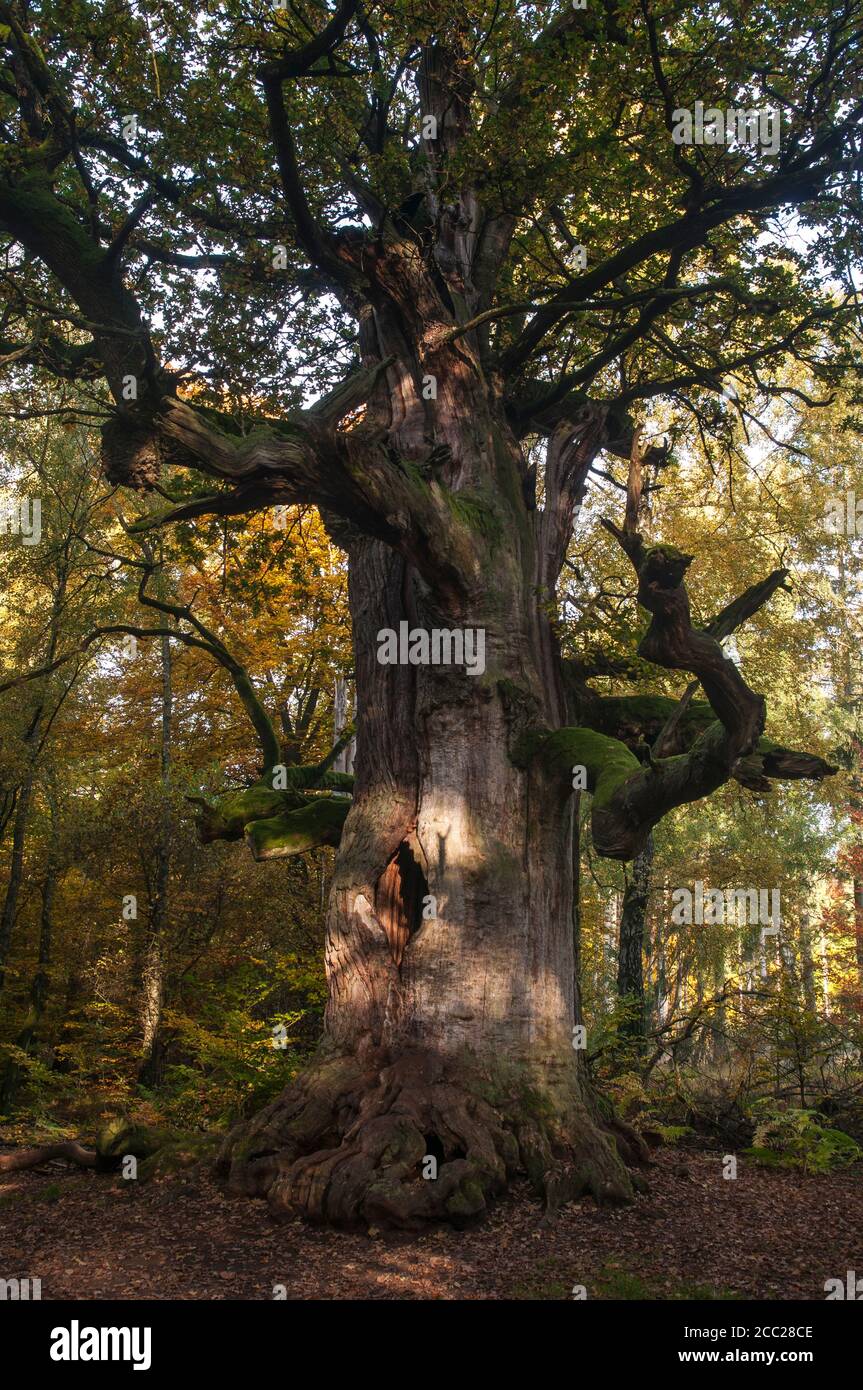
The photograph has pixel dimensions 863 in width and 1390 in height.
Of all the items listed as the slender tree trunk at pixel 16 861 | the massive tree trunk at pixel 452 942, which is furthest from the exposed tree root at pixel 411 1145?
the slender tree trunk at pixel 16 861

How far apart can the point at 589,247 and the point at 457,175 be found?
2.34 m

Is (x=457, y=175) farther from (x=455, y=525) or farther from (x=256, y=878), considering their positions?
(x=256, y=878)

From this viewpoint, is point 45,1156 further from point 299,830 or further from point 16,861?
point 16,861

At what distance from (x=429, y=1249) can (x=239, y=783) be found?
46.2 feet

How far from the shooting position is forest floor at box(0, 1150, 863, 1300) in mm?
5375

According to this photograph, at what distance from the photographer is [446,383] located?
9648 millimetres

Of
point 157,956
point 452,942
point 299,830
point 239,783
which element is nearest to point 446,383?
point 299,830

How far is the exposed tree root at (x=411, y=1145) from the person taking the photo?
6289 millimetres

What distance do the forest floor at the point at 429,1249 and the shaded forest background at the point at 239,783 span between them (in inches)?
44.7

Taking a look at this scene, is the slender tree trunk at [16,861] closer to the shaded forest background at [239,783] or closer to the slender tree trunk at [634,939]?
the shaded forest background at [239,783]

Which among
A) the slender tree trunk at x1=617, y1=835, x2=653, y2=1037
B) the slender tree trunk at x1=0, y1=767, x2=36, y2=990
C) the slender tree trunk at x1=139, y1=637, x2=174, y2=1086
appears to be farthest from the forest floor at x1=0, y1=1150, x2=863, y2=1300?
the slender tree trunk at x1=617, y1=835, x2=653, y2=1037

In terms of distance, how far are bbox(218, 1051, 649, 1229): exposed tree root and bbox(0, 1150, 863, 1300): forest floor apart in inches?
5.5

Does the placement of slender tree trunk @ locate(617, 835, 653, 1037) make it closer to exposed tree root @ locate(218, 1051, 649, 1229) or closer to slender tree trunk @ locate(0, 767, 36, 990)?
exposed tree root @ locate(218, 1051, 649, 1229)

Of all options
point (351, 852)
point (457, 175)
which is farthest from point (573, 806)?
point (457, 175)
